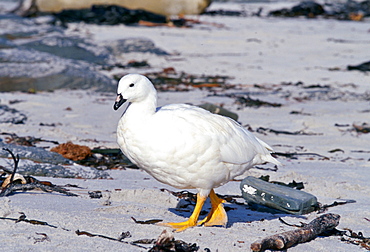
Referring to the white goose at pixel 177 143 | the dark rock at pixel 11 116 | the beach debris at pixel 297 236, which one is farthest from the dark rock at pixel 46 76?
the beach debris at pixel 297 236

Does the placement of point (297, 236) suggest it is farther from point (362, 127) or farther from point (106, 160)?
point (362, 127)

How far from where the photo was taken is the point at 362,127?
7.79 m

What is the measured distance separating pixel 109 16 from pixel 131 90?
14.5 metres

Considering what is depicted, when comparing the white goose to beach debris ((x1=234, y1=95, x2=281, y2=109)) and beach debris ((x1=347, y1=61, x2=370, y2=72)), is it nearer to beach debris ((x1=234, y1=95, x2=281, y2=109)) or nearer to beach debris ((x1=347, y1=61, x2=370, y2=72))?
beach debris ((x1=234, y1=95, x2=281, y2=109))

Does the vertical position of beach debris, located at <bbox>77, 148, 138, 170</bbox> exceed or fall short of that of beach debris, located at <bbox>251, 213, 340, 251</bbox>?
it falls short

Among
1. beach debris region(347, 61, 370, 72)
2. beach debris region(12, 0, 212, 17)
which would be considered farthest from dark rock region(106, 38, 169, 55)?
beach debris region(12, 0, 212, 17)

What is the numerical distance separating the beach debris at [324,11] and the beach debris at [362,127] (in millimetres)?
11855

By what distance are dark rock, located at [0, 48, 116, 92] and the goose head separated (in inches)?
245

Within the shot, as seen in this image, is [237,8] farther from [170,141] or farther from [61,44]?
[170,141]

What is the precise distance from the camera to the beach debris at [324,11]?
19.4 meters

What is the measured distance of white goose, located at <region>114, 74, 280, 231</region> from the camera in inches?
149

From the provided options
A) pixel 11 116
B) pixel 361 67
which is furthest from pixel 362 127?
pixel 11 116

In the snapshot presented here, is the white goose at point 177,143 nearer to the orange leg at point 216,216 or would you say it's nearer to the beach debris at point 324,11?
the orange leg at point 216,216

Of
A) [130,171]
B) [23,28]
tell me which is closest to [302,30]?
[23,28]
